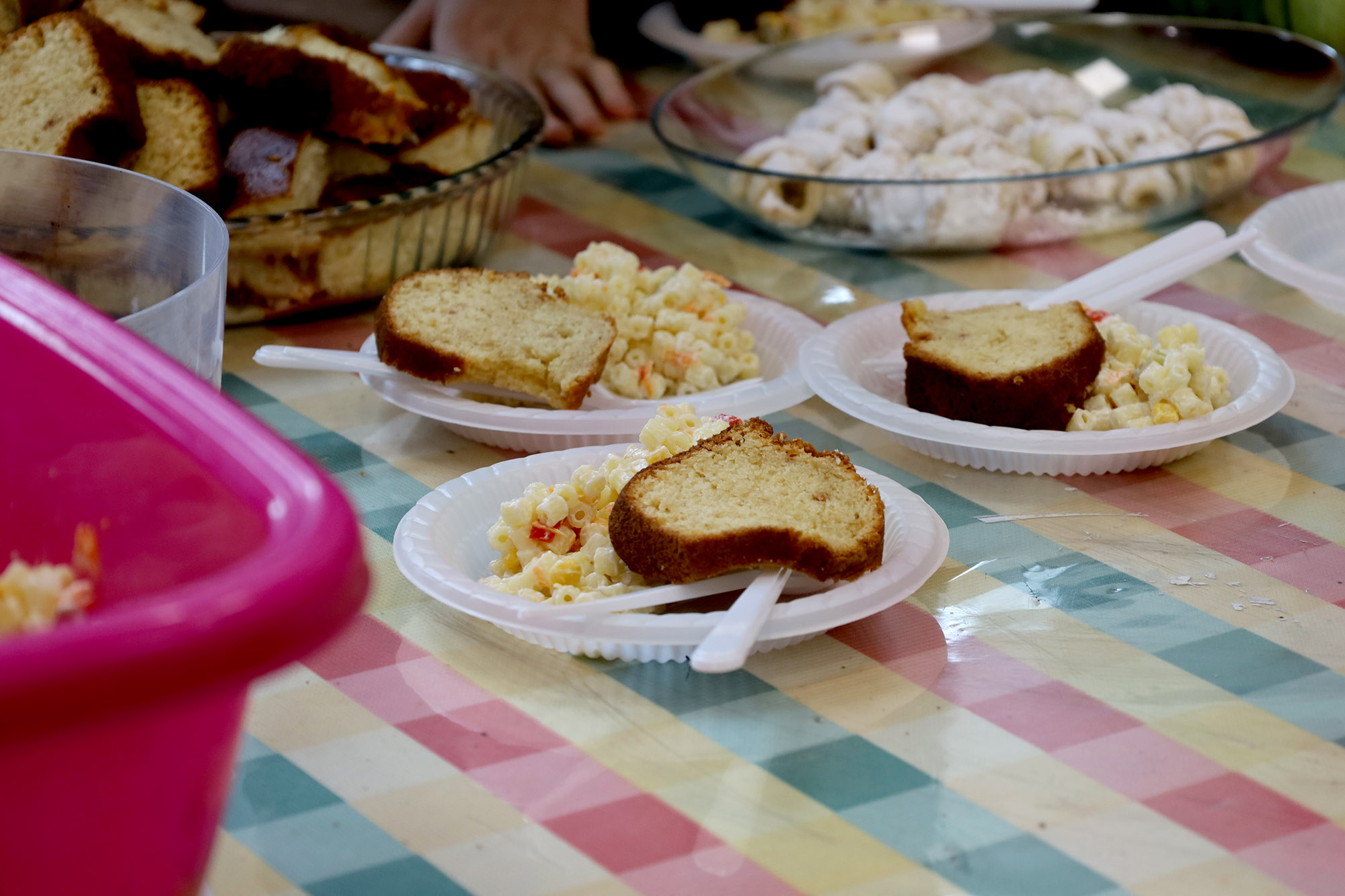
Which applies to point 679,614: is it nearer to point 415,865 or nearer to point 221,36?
point 415,865

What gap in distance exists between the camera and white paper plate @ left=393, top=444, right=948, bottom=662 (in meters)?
0.85

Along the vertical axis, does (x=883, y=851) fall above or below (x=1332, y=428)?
below

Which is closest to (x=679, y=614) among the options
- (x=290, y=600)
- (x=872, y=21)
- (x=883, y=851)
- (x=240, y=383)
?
(x=883, y=851)

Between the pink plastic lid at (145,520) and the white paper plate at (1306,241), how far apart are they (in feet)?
3.99

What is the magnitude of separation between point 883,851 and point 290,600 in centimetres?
44

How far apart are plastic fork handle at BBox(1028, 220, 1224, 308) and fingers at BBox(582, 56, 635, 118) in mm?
1100

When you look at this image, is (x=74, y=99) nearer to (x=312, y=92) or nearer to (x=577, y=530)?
(x=312, y=92)

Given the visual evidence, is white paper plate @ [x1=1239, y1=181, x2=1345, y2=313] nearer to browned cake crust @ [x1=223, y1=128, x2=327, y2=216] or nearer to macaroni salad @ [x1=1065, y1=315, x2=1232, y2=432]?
macaroni salad @ [x1=1065, y1=315, x2=1232, y2=432]

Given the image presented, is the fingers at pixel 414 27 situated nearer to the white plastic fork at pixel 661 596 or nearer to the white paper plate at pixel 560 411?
the white paper plate at pixel 560 411

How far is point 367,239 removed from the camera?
1.47 metres

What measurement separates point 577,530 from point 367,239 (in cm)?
64

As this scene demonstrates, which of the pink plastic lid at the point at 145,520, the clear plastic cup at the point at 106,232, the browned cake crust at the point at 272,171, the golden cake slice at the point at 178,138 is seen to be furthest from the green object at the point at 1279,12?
the pink plastic lid at the point at 145,520

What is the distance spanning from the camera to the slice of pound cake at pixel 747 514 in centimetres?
88

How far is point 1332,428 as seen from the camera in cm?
127
